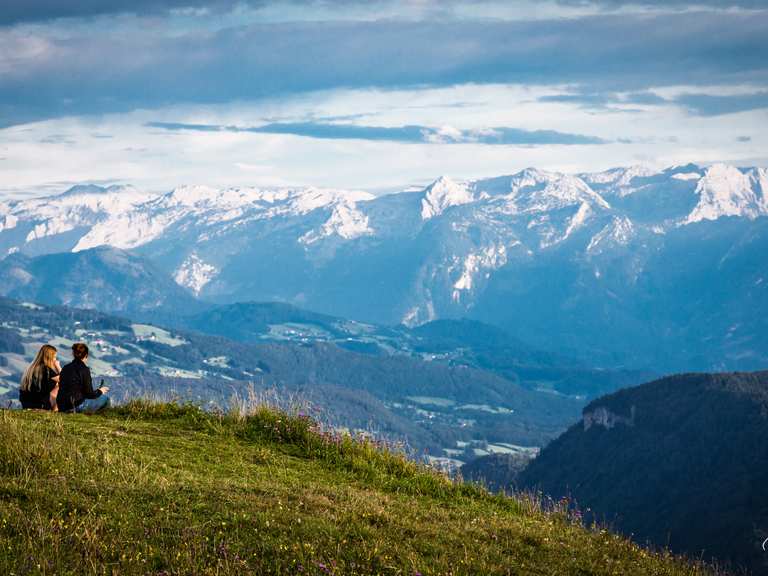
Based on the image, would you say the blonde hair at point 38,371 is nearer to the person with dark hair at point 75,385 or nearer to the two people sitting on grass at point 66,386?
the two people sitting on grass at point 66,386

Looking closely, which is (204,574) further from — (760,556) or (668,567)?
(760,556)

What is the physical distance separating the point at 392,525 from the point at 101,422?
32.3 ft

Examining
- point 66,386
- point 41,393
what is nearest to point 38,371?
point 41,393

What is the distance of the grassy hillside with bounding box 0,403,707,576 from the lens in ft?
40.8

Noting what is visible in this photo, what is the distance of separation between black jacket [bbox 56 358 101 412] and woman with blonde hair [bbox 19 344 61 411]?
185 mm

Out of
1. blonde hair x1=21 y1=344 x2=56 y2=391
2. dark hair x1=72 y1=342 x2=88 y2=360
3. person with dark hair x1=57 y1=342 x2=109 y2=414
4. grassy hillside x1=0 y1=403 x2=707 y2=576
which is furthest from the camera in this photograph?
blonde hair x1=21 y1=344 x2=56 y2=391

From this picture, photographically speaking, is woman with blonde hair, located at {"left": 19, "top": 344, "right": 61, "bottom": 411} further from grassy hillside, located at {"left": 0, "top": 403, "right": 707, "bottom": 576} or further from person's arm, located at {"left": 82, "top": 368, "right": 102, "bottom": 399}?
grassy hillside, located at {"left": 0, "top": 403, "right": 707, "bottom": 576}

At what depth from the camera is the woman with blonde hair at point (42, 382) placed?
22342 millimetres

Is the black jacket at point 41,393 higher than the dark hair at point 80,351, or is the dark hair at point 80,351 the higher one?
the dark hair at point 80,351

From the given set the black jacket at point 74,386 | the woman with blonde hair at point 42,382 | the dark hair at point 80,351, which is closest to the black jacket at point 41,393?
the woman with blonde hair at point 42,382

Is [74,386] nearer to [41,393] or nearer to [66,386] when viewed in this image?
[66,386]

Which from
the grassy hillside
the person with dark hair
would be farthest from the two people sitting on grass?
the grassy hillside

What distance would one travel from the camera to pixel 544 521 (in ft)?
57.2

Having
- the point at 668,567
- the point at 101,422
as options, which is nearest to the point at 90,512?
the point at 101,422
